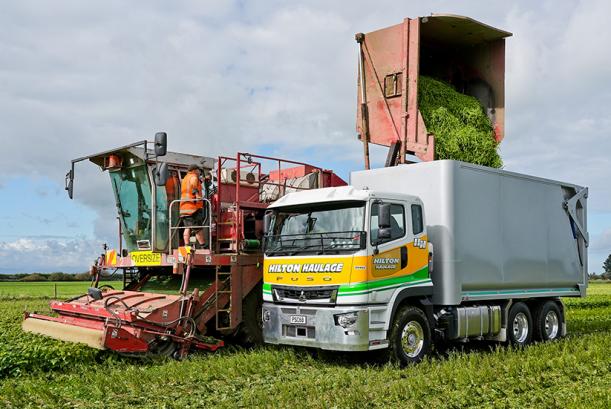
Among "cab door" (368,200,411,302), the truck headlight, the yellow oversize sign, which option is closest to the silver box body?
"cab door" (368,200,411,302)

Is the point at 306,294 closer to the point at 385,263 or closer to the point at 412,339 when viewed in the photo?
the point at 385,263

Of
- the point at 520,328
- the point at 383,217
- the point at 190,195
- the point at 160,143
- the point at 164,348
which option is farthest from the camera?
the point at 520,328

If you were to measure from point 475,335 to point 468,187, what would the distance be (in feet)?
8.31

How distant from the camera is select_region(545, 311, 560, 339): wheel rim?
1320 cm

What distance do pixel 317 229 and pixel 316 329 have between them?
153 centimetres

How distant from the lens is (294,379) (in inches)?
348

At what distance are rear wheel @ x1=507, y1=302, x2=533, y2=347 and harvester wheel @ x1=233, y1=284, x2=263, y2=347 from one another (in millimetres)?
4627

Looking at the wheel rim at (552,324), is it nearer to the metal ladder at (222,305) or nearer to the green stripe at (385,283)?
the green stripe at (385,283)

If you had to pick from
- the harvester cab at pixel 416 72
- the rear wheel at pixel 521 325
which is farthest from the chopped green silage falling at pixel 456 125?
the rear wheel at pixel 521 325

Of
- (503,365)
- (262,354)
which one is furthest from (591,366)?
(262,354)

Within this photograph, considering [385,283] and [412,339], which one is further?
[412,339]

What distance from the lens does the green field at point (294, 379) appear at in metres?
7.41

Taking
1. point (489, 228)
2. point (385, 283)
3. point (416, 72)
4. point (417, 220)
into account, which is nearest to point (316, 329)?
point (385, 283)

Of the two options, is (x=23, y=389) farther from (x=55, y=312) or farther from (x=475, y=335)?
(x=475, y=335)
